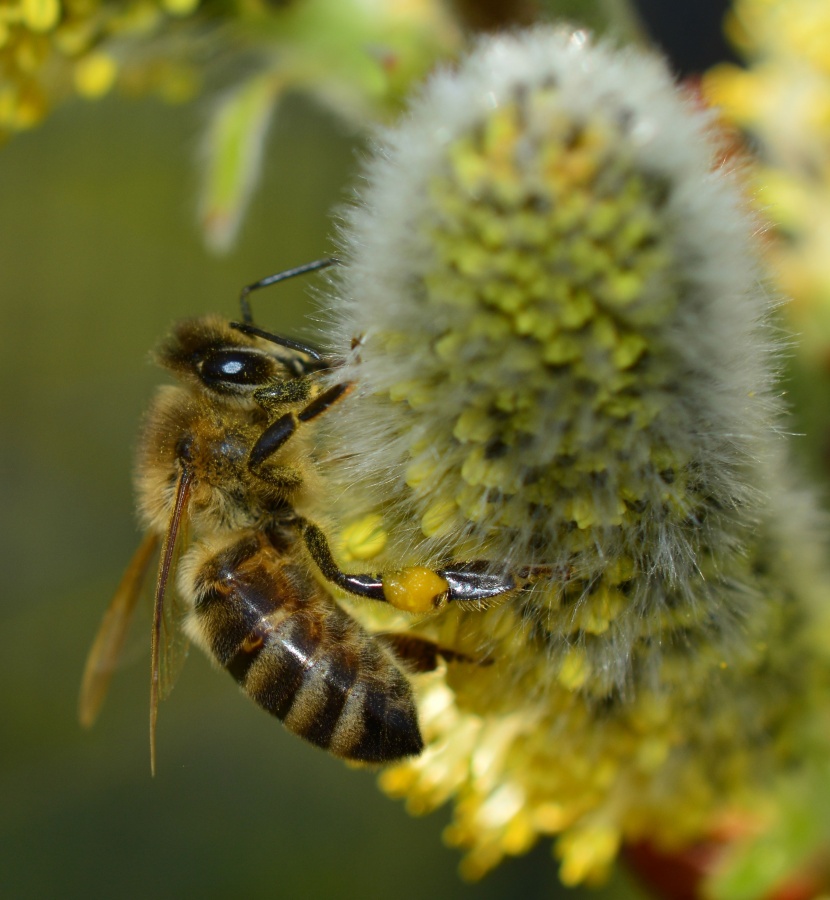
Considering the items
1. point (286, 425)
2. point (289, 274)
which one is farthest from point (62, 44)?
point (286, 425)

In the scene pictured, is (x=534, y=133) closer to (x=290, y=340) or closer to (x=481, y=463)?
(x=481, y=463)

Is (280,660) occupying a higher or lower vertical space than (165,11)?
lower

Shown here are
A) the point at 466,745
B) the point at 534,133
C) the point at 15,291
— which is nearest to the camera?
the point at 534,133

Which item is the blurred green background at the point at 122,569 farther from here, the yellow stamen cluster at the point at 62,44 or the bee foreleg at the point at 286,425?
the bee foreleg at the point at 286,425

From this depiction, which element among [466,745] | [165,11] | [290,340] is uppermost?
[165,11]

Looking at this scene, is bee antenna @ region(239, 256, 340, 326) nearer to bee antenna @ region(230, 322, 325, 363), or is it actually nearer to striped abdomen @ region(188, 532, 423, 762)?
bee antenna @ region(230, 322, 325, 363)

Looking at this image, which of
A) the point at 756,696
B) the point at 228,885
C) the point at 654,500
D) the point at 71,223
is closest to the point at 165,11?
the point at 654,500

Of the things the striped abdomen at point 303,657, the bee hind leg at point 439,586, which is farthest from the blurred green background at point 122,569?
the bee hind leg at point 439,586

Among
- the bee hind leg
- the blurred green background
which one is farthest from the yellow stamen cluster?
the blurred green background
